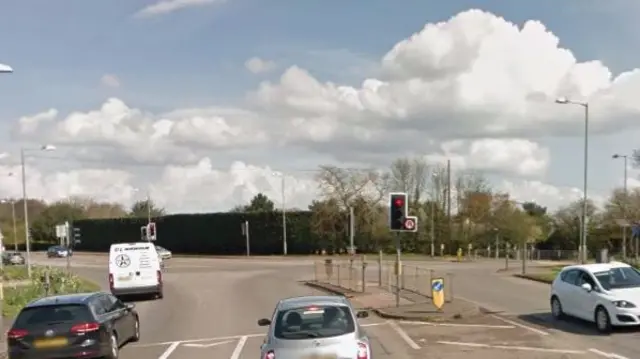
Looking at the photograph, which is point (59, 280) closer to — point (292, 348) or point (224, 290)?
point (224, 290)

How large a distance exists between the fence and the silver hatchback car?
13.4 meters

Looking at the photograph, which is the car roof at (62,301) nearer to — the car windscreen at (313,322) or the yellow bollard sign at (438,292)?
the car windscreen at (313,322)

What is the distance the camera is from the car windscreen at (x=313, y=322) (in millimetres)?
10617

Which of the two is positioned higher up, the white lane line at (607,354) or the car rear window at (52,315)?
the car rear window at (52,315)

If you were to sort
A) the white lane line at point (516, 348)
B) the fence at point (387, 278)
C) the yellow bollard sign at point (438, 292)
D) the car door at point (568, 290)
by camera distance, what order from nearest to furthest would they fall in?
the white lane line at point (516, 348) < the car door at point (568, 290) < the yellow bollard sign at point (438, 292) < the fence at point (387, 278)

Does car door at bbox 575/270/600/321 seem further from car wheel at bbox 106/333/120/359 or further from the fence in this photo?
car wheel at bbox 106/333/120/359

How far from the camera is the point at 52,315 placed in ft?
50.2

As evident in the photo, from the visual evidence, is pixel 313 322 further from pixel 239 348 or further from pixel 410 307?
pixel 410 307

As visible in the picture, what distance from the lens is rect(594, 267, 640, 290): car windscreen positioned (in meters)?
18.8

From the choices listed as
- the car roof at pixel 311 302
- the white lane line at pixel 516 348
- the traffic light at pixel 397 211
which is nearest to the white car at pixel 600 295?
the white lane line at pixel 516 348

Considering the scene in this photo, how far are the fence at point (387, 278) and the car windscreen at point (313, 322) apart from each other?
13.5m

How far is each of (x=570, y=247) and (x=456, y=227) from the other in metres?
14.9

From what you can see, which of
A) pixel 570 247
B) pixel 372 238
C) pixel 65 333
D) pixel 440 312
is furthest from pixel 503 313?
pixel 570 247

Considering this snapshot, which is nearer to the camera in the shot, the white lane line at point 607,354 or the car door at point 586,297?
the white lane line at point 607,354
